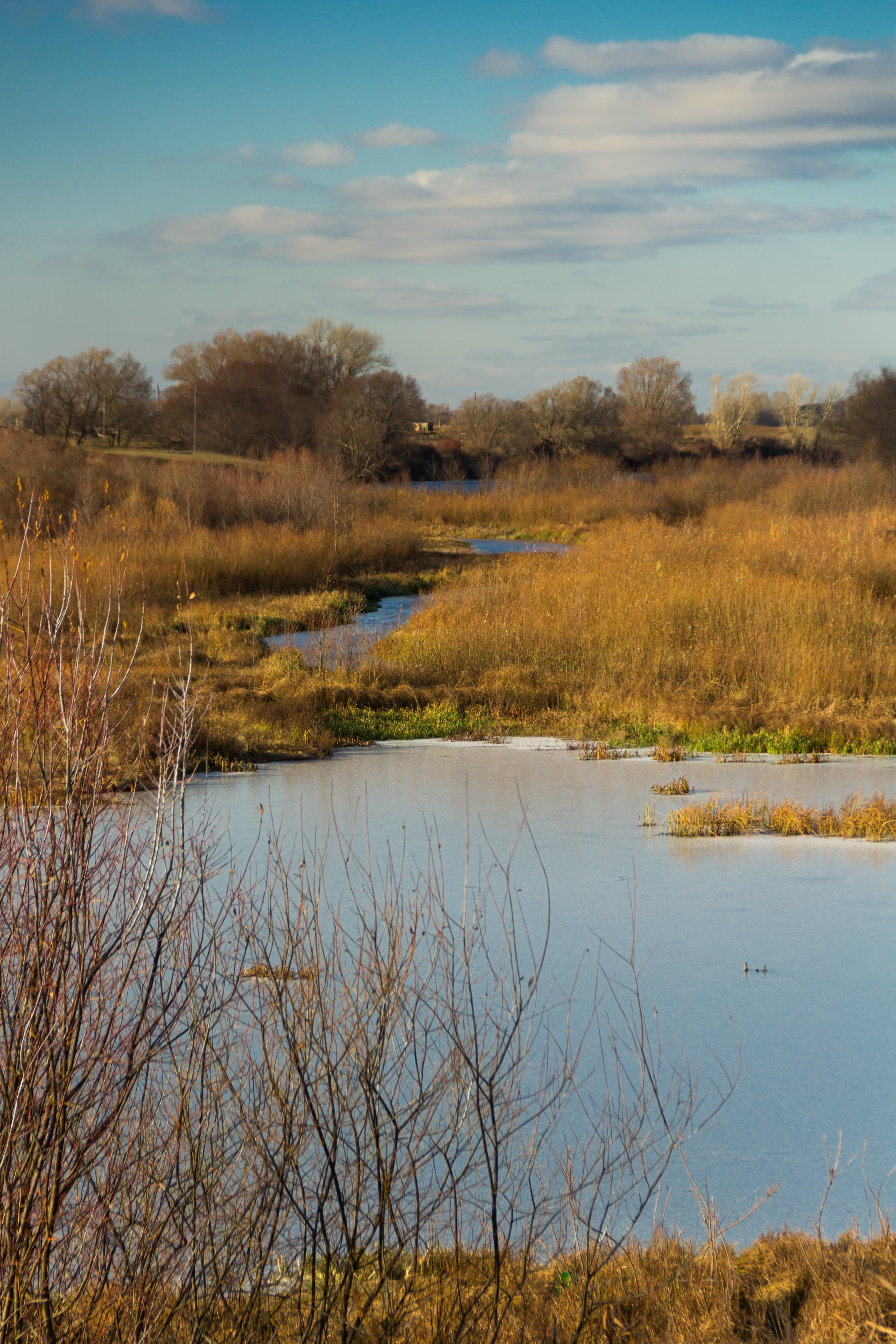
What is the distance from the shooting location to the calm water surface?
4.15 metres

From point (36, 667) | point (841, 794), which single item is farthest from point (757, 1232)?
point (841, 794)

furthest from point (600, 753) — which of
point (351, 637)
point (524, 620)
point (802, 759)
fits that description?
point (351, 637)

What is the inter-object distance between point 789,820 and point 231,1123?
585cm

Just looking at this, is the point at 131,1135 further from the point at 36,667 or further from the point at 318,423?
the point at 318,423

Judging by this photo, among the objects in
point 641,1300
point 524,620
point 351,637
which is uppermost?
point 524,620

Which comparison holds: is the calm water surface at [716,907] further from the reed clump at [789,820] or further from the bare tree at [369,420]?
the bare tree at [369,420]

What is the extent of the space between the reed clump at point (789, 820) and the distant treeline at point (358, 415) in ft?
120

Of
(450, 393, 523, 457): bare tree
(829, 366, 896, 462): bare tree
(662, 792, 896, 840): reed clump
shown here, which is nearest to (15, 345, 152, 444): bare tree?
(450, 393, 523, 457): bare tree

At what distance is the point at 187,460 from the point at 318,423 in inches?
426

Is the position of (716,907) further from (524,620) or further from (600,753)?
(524,620)

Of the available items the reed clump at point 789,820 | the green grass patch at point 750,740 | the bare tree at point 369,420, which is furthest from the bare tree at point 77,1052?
the bare tree at point 369,420

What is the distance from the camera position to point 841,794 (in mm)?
9727

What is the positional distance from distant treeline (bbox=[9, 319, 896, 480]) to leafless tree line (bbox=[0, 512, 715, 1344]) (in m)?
40.9

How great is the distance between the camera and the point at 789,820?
845 cm
